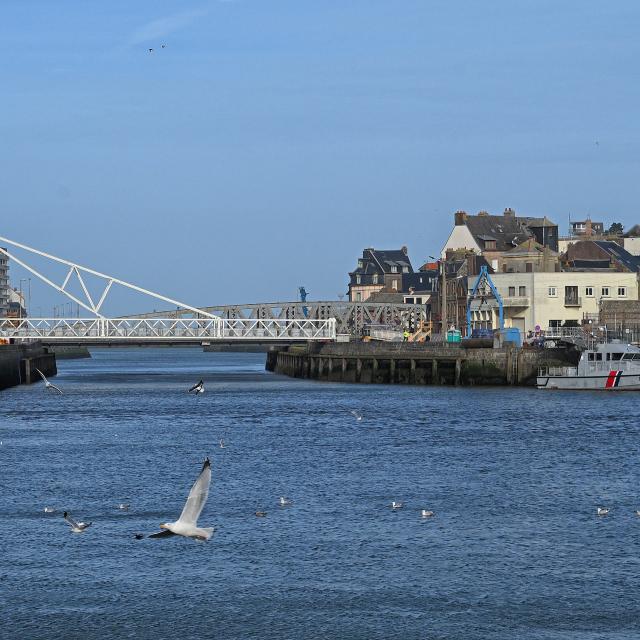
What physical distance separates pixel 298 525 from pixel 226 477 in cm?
1128

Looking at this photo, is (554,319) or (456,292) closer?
(554,319)

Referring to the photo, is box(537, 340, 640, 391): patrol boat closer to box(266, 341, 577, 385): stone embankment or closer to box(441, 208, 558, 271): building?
box(266, 341, 577, 385): stone embankment

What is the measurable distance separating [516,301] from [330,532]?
97.9 m

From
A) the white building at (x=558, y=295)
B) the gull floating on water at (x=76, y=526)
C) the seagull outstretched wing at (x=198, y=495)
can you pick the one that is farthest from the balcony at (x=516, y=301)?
the seagull outstretched wing at (x=198, y=495)

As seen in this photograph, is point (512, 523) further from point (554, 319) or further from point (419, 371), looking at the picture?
point (554, 319)

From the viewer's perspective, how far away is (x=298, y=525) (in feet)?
134

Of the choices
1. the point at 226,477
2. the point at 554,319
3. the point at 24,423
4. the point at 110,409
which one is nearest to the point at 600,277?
the point at 554,319

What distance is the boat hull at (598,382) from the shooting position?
9594cm

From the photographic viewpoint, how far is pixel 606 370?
315ft

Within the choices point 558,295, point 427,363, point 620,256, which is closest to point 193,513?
point 427,363

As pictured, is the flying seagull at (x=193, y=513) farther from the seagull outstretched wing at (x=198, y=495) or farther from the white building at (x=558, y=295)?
the white building at (x=558, y=295)

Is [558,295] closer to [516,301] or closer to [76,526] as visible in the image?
[516,301]

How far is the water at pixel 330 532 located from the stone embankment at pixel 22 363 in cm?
4285

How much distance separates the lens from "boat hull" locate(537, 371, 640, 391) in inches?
3777
